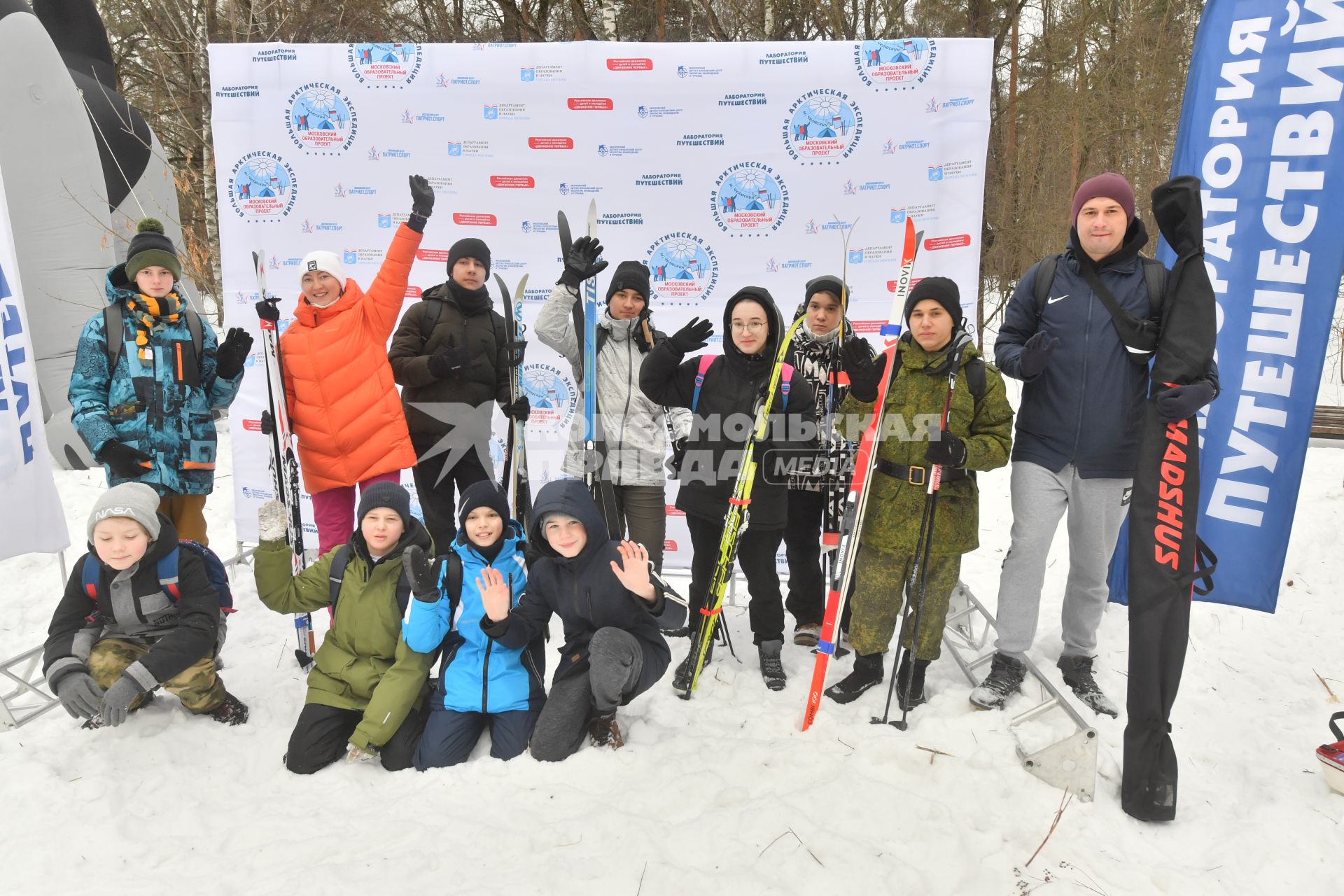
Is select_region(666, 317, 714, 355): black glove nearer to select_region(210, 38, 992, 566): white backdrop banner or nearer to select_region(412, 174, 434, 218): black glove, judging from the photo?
select_region(412, 174, 434, 218): black glove

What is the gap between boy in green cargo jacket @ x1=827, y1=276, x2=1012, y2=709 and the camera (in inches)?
112

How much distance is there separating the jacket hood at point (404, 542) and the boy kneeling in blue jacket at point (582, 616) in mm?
365

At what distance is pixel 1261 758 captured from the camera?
285 centimetres

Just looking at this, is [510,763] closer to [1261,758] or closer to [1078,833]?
[1078,833]

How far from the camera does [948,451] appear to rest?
2752 millimetres

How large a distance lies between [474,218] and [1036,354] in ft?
11.5

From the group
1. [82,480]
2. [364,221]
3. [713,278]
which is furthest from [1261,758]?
[82,480]

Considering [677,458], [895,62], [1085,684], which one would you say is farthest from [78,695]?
[895,62]

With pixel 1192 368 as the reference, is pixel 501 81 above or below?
above

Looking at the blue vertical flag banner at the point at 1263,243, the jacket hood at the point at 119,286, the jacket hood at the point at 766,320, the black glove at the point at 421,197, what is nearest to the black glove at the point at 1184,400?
the blue vertical flag banner at the point at 1263,243

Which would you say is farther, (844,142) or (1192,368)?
(844,142)

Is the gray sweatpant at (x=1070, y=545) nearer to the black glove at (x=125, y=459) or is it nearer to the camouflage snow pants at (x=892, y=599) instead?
the camouflage snow pants at (x=892, y=599)

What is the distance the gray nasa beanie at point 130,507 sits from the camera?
9.07ft

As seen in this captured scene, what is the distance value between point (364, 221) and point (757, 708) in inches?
155
